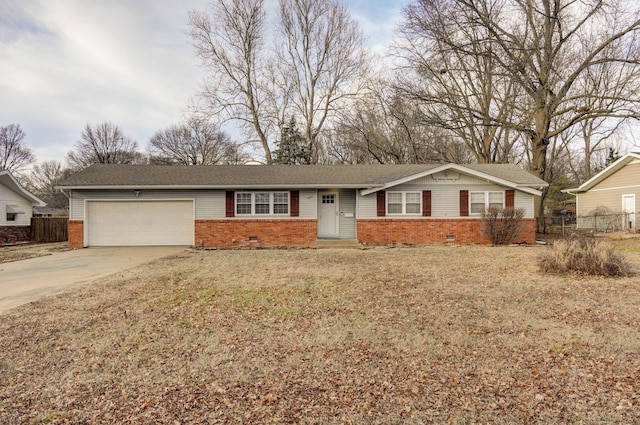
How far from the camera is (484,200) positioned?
1437 centimetres

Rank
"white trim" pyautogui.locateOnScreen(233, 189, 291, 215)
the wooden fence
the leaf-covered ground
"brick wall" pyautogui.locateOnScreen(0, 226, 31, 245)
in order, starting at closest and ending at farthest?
the leaf-covered ground, "white trim" pyautogui.locateOnScreen(233, 189, 291, 215), "brick wall" pyautogui.locateOnScreen(0, 226, 31, 245), the wooden fence

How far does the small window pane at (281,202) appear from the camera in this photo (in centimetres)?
1433

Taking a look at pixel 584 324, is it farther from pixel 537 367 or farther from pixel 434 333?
pixel 434 333

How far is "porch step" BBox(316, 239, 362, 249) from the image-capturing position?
1340cm

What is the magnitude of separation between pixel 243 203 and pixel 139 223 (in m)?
4.41

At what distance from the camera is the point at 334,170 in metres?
16.3

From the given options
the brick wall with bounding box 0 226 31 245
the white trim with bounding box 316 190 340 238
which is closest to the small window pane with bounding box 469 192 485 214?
the white trim with bounding box 316 190 340 238

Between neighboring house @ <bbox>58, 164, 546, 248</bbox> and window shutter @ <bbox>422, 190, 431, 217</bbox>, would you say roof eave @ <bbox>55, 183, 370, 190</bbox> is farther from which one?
window shutter @ <bbox>422, 190, 431, 217</bbox>

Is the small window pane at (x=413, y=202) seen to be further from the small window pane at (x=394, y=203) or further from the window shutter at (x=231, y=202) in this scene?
the window shutter at (x=231, y=202)

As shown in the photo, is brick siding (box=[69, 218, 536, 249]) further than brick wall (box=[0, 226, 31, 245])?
No

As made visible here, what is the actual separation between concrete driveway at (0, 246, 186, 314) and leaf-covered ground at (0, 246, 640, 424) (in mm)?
929

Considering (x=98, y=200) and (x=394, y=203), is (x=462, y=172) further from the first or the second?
(x=98, y=200)

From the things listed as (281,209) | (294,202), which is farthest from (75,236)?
(294,202)

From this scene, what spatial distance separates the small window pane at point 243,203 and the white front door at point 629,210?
61.6 ft
